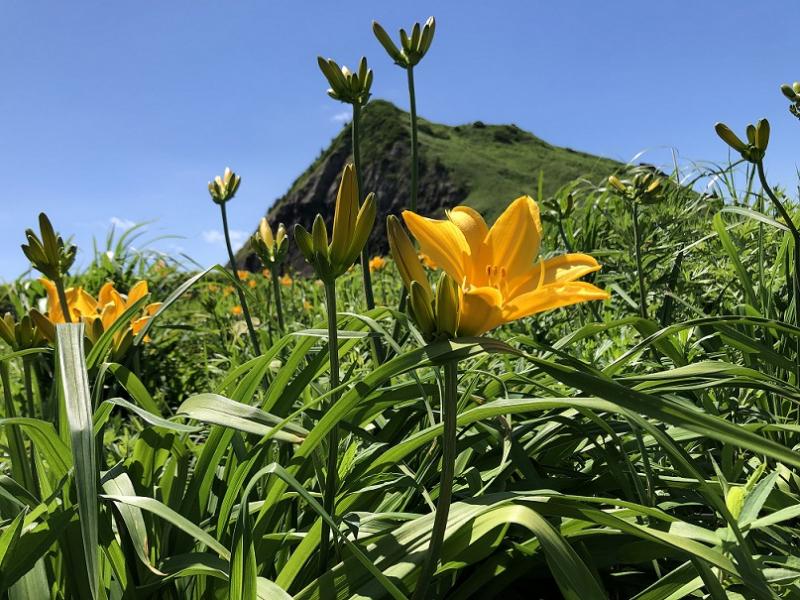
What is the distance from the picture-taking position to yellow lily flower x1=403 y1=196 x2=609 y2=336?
71cm

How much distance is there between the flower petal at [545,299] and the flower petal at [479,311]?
0.05ft

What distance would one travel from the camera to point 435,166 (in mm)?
76000

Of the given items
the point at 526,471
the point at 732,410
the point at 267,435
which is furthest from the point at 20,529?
the point at 732,410

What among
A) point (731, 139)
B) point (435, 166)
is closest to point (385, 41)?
point (731, 139)

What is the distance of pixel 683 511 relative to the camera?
1.23 metres

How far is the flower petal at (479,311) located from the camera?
2.25ft

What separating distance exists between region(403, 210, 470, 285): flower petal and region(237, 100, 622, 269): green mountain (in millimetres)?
62978

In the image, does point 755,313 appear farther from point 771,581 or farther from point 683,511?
A: point 771,581

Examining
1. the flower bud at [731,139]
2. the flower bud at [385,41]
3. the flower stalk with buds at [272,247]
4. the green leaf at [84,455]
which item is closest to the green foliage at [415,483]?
the green leaf at [84,455]

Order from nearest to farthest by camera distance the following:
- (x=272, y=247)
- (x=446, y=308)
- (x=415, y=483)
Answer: (x=446, y=308), (x=415, y=483), (x=272, y=247)

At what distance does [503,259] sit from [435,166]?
76738 millimetres

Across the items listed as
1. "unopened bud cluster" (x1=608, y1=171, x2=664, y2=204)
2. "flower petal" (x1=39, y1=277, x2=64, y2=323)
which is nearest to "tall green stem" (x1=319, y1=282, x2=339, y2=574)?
"flower petal" (x1=39, y1=277, x2=64, y2=323)

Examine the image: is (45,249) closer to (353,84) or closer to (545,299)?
(353,84)

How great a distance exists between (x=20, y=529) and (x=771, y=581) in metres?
0.98
